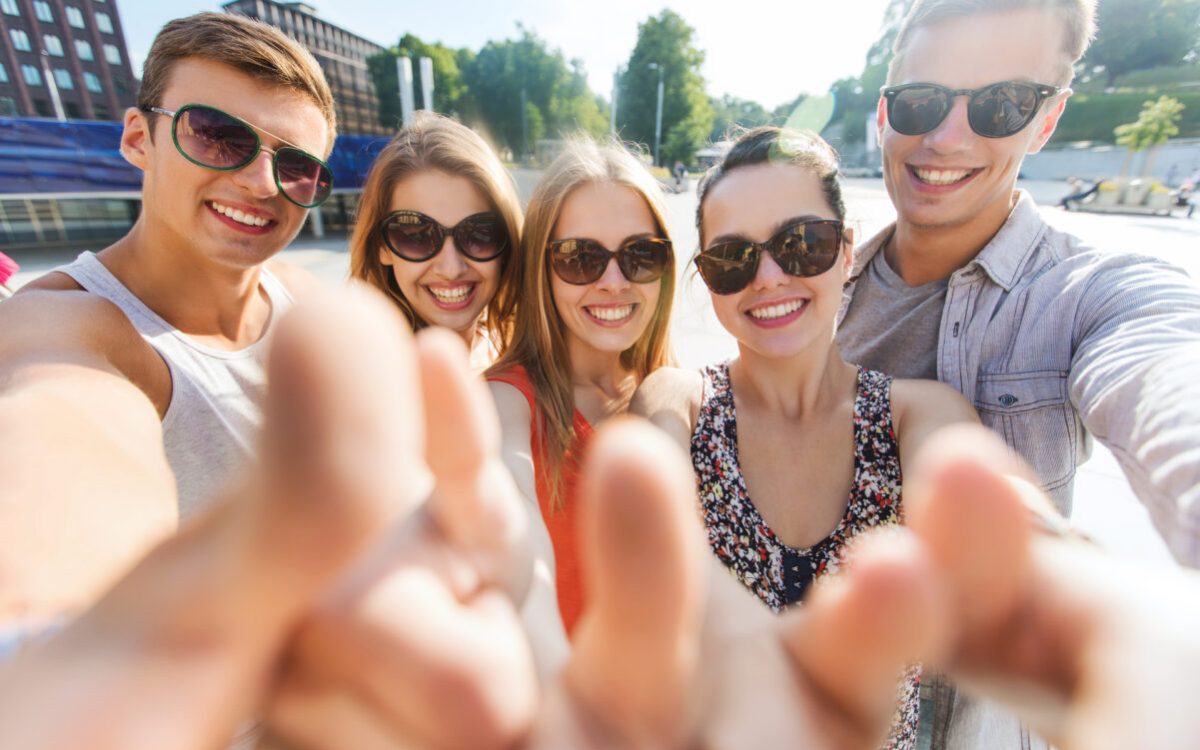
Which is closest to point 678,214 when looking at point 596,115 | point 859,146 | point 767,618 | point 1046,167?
point 767,618

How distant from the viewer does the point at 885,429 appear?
1406mm

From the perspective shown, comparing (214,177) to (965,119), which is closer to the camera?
(965,119)

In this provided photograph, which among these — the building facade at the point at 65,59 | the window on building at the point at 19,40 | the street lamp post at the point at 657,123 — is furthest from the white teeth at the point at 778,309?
the window on building at the point at 19,40

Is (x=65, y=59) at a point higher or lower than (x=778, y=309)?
higher

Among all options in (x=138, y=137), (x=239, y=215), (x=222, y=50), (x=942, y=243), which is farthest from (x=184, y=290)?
(x=942, y=243)

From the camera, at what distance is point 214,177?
180 cm

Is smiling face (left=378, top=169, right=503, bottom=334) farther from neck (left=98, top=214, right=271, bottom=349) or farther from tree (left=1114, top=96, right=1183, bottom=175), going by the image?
tree (left=1114, top=96, right=1183, bottom=175)

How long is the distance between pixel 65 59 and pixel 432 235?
4689 cm

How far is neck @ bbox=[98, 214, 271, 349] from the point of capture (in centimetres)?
166

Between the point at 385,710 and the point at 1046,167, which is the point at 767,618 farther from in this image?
the point at 1046,167

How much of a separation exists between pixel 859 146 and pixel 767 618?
51.9 m

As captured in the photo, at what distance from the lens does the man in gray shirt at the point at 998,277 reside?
4.24 ft

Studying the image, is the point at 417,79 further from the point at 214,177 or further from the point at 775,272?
the point at 775,272

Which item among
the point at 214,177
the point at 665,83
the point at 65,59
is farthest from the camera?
the point at 665,83
